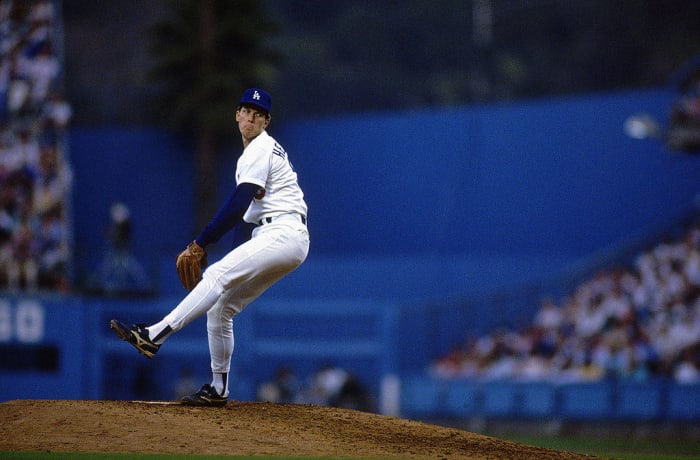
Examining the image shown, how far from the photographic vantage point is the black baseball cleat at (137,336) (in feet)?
23.1

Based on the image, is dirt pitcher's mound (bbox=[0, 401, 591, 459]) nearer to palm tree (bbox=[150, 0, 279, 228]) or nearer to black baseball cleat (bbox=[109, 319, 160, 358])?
black baseball cleat (bbox=[109, 319, 160, 358])

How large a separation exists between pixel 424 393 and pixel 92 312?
5.66 m

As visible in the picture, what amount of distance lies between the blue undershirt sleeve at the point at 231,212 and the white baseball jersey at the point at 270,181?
0.12 meters

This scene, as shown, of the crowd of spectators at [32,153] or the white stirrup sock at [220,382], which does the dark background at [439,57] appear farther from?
the white stirrup sock at [220,382]

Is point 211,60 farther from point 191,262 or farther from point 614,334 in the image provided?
point 191,262

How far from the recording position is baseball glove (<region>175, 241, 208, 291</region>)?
279 inches

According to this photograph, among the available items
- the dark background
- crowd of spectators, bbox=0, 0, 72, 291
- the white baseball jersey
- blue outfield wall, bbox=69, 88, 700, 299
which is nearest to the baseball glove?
the white baseball jersey

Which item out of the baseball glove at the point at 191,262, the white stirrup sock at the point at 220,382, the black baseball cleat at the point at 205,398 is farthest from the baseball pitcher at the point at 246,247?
the black baseball cleat at the point at 205,398

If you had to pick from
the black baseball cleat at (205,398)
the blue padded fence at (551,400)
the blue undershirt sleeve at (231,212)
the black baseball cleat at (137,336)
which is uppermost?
the blue undershirt sleeve at (231,212)

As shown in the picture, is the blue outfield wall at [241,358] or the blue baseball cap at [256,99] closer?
the blue baseball cap at [256,99]

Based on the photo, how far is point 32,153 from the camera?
1895 centimetres

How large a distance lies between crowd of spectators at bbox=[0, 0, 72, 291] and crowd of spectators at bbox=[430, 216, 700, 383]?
726 centimetres

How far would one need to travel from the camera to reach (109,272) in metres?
20.8

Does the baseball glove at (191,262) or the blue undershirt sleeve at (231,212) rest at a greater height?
the blue undershirt sleeve at (231,212)
